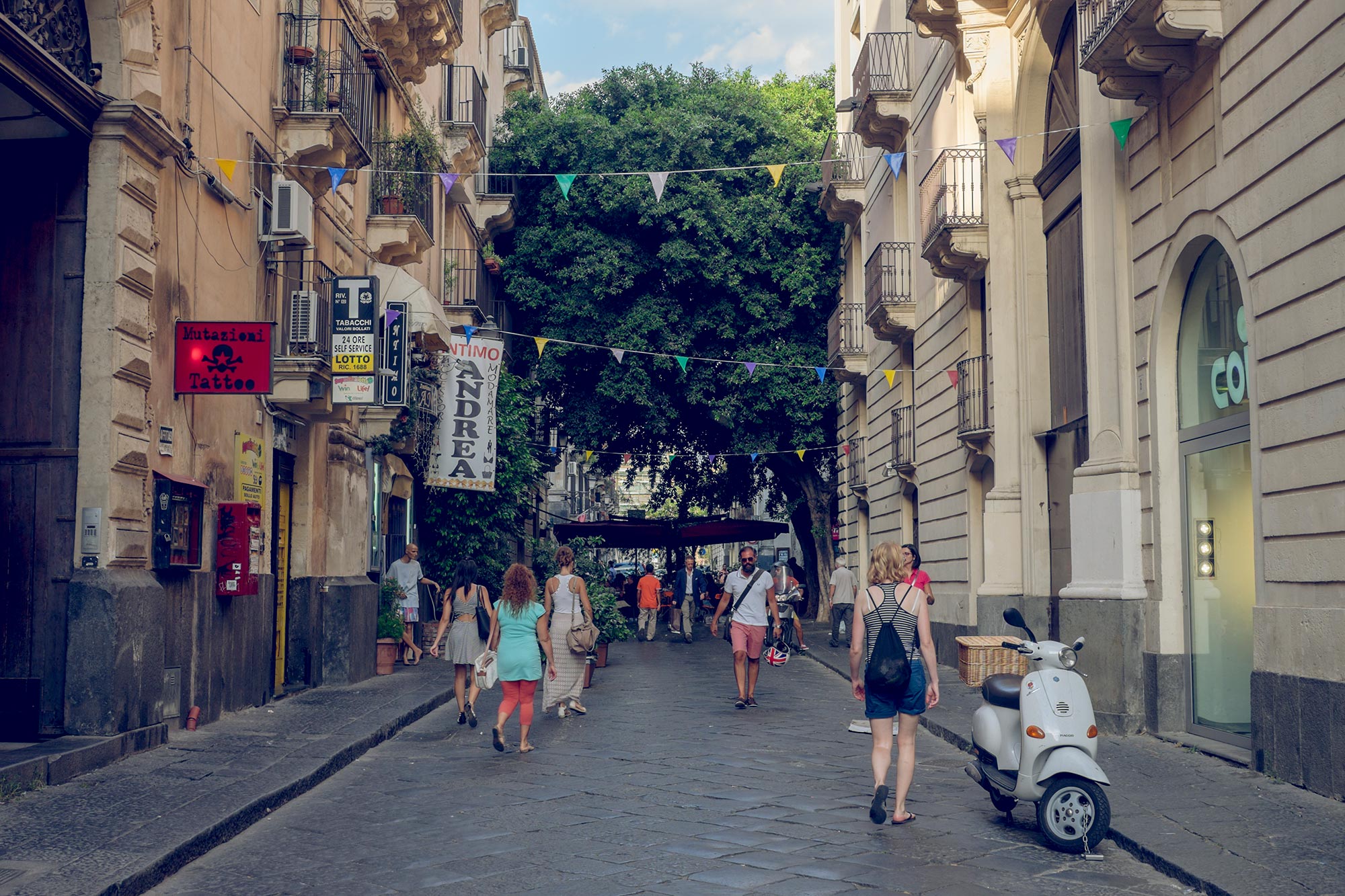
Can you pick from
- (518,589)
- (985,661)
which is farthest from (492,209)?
(985,661)

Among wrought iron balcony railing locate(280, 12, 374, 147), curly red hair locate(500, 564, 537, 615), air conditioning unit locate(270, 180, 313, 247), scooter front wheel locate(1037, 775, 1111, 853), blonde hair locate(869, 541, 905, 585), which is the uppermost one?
wrought iron balcony railing locate(280, 12, 374, 147)

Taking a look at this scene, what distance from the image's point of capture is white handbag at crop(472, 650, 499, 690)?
37.3ft

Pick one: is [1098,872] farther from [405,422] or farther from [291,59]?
[405,422]

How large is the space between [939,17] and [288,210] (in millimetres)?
8759

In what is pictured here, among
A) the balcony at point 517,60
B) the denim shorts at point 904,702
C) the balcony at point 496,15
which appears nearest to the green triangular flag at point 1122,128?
the denim shorts at point 904,702

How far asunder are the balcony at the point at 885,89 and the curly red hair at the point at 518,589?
14148mm

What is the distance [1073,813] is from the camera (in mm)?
6863

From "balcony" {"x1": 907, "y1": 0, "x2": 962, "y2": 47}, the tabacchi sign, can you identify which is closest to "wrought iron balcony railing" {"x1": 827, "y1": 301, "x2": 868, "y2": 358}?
"balcony" {"x1": 907, "y1": 0, "x2": 962, "y2": 47}

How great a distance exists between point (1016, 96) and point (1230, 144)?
6.55m

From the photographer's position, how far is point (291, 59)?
1496 centimetres

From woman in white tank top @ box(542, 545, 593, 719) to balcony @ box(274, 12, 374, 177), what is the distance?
17.8 ft

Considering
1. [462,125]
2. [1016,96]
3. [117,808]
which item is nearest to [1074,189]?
[1016,96]

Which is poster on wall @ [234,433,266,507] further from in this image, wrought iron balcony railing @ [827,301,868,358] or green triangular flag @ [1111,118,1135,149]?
wrought iron balcony railing @ [827,301,868,358]

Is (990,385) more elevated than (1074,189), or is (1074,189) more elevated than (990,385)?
(1074,189)
